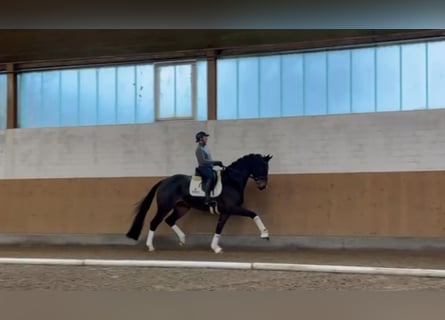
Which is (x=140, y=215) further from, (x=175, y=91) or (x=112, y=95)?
(x=112, y=95)

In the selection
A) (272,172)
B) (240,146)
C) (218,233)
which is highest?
(240,146)

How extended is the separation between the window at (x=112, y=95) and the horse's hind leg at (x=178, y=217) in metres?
2.08

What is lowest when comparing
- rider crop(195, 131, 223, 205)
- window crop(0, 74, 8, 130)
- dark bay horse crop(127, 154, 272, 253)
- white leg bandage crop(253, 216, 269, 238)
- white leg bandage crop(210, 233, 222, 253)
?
white leg bandage crop(210, 233, 222, 253)

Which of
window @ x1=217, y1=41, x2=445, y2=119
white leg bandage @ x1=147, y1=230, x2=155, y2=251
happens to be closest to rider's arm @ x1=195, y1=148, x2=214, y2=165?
white leg bandage @ x1=147, y1=230, x2=155, y2=251

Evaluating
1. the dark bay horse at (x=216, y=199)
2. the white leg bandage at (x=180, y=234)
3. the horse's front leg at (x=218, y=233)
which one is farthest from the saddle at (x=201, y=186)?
the white leg bandage at (x=180, y=234)

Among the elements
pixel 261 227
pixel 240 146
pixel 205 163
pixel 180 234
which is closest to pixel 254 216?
pixel 261 227

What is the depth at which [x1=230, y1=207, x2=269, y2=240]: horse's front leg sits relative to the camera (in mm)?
7821

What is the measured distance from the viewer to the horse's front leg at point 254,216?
7.82 meters

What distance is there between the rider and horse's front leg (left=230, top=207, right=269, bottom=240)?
17.6 inches

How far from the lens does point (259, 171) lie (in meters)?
8.09

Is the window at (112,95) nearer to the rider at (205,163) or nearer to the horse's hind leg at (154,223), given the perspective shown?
the rider at (205,163)

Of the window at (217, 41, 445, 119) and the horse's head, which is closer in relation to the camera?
the horse's head

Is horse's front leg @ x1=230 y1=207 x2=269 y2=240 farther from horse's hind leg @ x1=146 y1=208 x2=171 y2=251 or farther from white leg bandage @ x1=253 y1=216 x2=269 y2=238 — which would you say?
horse's hind leg @ x1=146 y1=208 x2=171 y2=251

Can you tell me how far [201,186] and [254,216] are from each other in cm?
90
